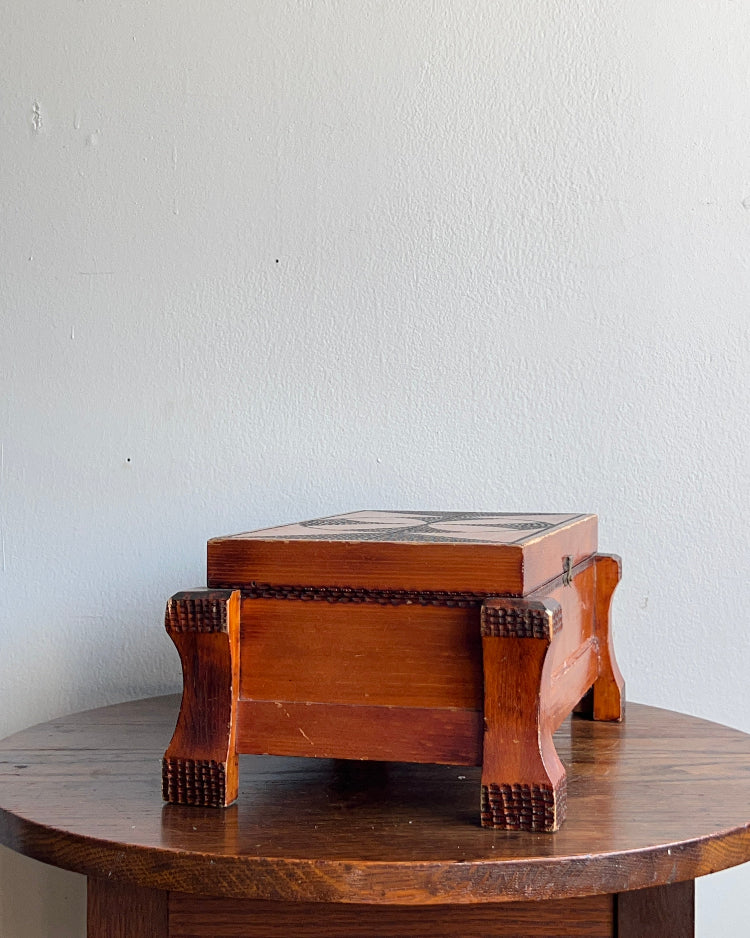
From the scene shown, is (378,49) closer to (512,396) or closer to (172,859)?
(512,396)

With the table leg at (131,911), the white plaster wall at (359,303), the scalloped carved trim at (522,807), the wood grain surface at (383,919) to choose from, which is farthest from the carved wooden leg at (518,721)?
the white plaster wall at (359,303)

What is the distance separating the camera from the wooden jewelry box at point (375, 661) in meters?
0.72

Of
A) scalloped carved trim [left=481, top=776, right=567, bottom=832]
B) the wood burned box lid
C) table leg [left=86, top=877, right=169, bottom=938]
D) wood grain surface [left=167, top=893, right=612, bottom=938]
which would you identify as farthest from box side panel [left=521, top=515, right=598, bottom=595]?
table leg [left=86, top=877, right=169, bottom=938]

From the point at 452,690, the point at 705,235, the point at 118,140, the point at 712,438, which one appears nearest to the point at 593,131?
the point at 705,235

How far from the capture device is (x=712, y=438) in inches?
51.3

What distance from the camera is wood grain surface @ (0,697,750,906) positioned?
662 mm

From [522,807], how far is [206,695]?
9.6 inches

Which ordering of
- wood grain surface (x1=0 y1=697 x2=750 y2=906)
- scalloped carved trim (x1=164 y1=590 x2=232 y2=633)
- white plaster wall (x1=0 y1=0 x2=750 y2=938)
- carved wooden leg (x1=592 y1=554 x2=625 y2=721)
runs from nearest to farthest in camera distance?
wood grain surface (x1=0 y1=697 x2=750 y2=906) → scalloped carved trim (x1=164 y1=590 x2=232 y2=633) → carved wooden leg (x1=592 y1=554 x2=625 y2=721) → white plaster wall (x1=0 y1=0 x2=750 y2=938)

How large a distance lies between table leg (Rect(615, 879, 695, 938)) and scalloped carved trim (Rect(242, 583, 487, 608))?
0.29 meters

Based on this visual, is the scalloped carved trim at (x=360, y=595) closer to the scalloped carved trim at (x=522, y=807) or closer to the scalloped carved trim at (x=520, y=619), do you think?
the scalloped carved trim at (x=520, y=619)

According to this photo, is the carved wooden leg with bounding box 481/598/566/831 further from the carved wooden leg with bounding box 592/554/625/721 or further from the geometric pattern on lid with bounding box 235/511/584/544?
the carved wooden leg with bounding box 592/554/625/721

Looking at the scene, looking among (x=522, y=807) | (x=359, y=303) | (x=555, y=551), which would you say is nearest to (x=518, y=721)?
(x=522, y=807)

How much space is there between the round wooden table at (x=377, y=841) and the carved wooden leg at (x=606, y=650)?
50 millimetres

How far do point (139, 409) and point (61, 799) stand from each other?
661 millimetres
